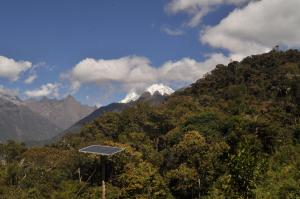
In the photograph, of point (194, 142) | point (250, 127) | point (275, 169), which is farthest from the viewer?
point (250, 127)

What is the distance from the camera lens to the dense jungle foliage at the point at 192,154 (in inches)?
1694

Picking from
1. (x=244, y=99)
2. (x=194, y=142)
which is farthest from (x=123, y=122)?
(x=194, y=142)

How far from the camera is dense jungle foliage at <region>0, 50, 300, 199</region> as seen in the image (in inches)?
1694

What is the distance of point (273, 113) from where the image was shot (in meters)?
83.6

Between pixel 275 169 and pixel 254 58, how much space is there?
79.9m

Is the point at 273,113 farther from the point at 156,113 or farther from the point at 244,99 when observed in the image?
the point at 156,113

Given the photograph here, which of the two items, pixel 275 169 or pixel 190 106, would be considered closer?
pixel 275 169

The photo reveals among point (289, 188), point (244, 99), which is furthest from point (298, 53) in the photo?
point (289, 188)

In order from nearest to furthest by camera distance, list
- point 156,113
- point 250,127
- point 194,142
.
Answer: point 194,142 < point 250,127 < point 156,113

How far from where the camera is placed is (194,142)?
61000 mm

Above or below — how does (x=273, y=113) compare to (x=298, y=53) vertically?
below

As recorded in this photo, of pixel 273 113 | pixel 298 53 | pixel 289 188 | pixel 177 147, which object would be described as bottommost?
pixel 289 188

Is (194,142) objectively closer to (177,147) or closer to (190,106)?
(177,147)

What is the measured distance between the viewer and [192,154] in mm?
60969
